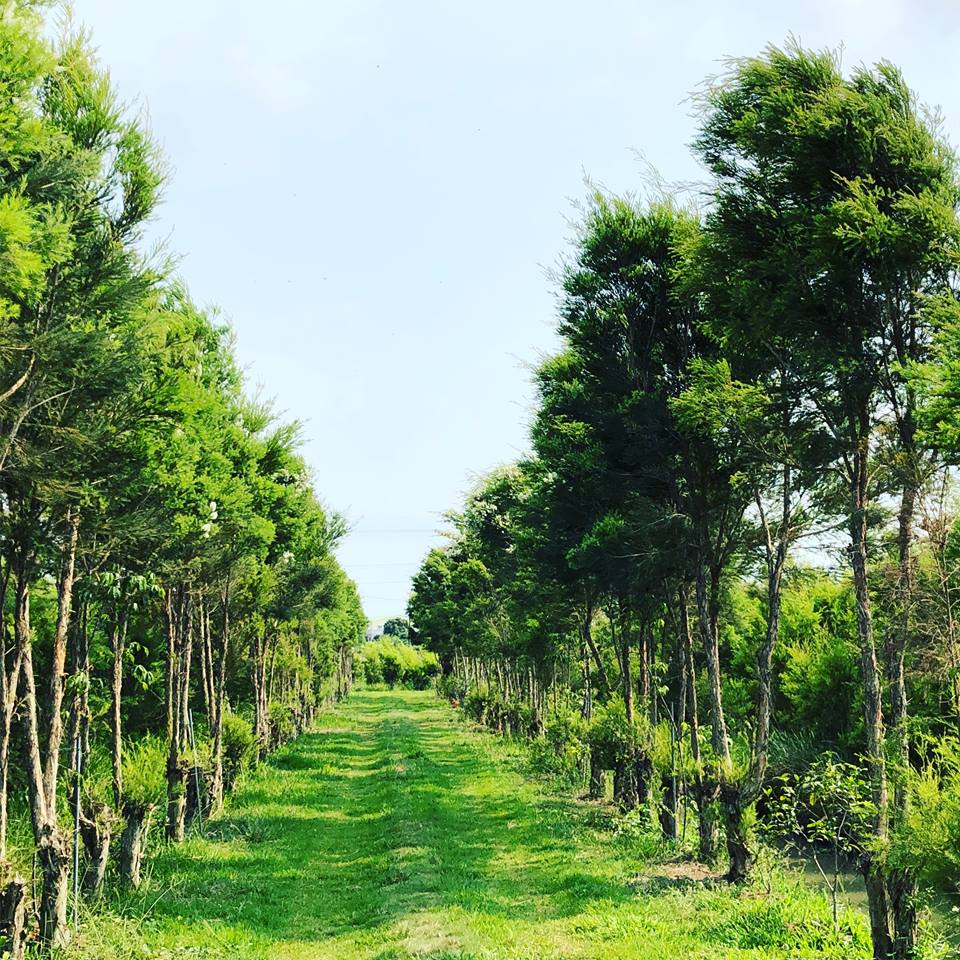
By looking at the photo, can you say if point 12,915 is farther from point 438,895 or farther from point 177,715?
point 177,715

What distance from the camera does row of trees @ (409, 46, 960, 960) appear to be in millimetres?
7418

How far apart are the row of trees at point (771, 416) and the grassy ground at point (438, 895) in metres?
1.32

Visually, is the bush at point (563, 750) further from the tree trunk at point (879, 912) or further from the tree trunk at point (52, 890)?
the tree trunk at point (52, 890)

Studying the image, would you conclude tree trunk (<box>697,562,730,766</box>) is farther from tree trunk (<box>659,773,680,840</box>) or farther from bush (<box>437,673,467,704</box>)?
bush (<box>437,673,467,704</box>)

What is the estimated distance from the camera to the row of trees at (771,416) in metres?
7.42

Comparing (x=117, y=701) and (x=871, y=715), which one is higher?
(x=871, y=715)

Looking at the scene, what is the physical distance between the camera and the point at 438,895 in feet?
35.2

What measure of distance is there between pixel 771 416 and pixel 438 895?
7046mm

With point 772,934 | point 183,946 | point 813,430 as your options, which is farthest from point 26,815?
point 813,430

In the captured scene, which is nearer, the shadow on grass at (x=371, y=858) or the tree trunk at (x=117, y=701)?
the shadow on grass at (x=371, y=858)

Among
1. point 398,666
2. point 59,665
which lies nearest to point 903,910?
point 59,665

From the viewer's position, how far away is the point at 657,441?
12.9 m

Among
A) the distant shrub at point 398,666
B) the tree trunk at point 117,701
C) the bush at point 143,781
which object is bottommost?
the distant shrub at point 398,666

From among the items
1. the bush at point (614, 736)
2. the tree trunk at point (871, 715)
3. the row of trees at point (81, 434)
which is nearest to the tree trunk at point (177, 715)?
the row of trees at point (81, 434)
